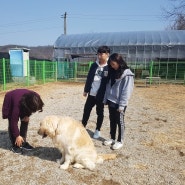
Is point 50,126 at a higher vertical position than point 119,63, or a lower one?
lower

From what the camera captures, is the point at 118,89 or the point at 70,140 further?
the point at 118,89

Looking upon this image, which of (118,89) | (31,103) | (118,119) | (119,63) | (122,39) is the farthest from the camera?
(122,39)

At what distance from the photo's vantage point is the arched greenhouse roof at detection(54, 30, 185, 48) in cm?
2359

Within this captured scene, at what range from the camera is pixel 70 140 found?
372cm

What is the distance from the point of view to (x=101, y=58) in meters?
4.86

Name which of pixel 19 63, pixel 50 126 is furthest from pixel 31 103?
pixel 19 63

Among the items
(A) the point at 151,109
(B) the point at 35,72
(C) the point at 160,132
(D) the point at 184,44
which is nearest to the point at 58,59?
(B) the point at 35,72

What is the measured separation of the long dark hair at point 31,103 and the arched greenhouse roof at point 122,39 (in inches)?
814

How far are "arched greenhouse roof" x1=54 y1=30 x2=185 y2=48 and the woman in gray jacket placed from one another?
19.7 m

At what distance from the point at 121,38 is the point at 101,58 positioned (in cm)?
2067

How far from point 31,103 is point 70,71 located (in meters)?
19.9

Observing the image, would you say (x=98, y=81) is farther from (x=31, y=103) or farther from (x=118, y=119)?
(x=31, y=103)

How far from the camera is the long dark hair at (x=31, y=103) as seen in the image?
3.88 meters

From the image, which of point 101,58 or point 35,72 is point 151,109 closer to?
point 101,58
